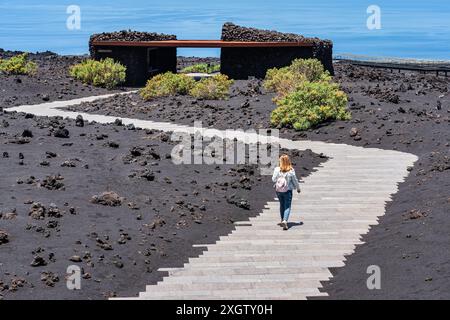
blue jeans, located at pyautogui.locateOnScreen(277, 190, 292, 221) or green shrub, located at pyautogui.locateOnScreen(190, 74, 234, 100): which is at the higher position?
green shrub, located at pyautogui.locateOnScreen(190, 74, 234, 100)

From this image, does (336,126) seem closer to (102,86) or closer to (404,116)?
(404,116)

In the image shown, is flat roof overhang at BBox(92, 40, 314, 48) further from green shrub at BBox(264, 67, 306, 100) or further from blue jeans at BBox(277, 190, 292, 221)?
blue jeans at BBox(277, 190, 292, 221)

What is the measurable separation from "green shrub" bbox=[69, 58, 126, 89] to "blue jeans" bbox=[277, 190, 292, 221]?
3064 cm

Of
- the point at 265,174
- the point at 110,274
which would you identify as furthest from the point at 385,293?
the point at 265,174

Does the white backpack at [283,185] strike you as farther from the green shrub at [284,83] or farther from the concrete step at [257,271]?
the green shrub at [284,83]

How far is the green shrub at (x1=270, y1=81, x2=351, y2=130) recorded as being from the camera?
94.6 feet

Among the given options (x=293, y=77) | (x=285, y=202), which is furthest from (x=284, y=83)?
(x=285, y=202)

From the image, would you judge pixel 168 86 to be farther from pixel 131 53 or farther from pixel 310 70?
pixel 131 53

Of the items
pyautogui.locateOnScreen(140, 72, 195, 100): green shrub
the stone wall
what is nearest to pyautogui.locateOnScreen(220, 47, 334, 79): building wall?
the stone wall

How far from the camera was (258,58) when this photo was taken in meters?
45.4

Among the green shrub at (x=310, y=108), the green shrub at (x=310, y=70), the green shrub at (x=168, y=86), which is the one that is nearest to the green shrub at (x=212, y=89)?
the green shrub at (x=168, y=86)

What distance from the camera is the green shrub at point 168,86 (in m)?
37.3

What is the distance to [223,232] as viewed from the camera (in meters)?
16.0

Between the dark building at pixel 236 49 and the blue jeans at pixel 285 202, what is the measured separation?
29693 mm
